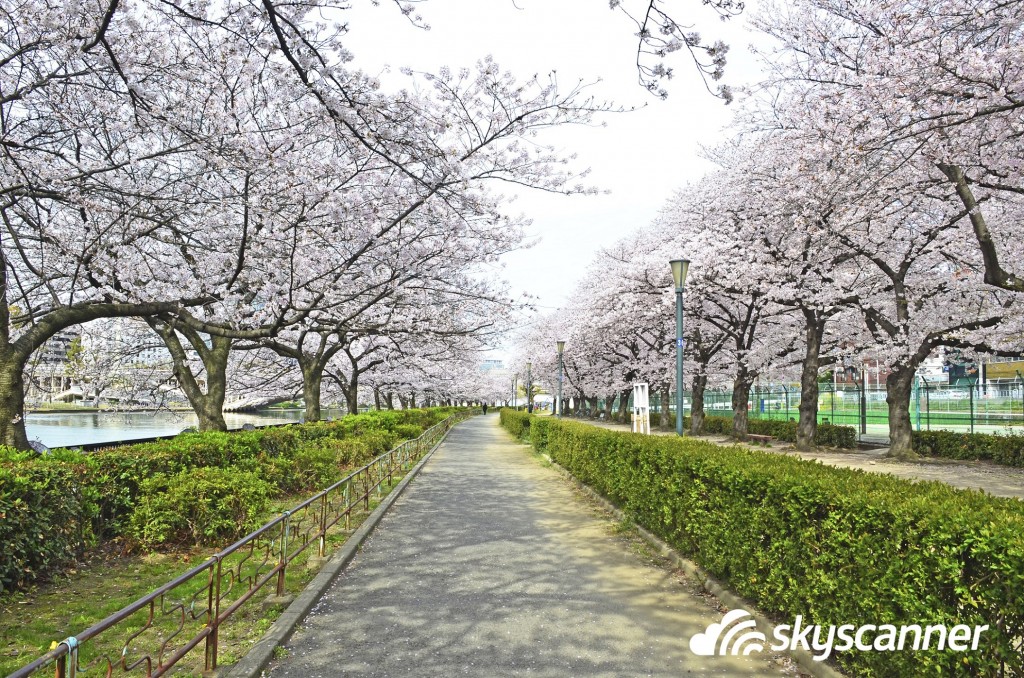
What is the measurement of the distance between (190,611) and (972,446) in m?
21.9

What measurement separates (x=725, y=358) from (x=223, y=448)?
95.9 feet

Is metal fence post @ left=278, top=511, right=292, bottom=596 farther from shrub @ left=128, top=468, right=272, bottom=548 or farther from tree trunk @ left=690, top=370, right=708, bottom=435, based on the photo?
tree trunk @ left=690, top=370, right=708, bottom=435

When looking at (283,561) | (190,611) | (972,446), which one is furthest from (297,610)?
(972,446)

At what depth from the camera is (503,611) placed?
566cm

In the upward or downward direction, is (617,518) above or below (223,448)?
below

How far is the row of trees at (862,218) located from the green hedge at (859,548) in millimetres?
6041

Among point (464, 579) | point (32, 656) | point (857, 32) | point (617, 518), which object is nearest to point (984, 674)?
point (464, 579)

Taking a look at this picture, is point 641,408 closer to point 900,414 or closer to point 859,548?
point 900,414

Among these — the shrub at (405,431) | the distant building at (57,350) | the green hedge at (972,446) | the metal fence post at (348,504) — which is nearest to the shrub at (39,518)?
the metal fence post at (348,504)

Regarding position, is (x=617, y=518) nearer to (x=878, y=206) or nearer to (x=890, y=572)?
(x=890, y=572)

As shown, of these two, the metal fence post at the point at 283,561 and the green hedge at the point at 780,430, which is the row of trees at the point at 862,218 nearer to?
the green hedge at the point at 780,430

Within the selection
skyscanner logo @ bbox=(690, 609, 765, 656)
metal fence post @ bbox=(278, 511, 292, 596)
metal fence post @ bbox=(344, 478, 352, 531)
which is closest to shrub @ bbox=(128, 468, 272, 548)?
metal fence post @ bbox=(278, 511, 292, 596)

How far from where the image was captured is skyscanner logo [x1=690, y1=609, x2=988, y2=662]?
331 cm

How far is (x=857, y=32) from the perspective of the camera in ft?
44.2
